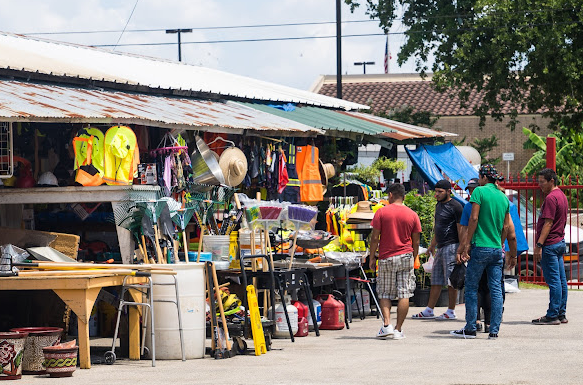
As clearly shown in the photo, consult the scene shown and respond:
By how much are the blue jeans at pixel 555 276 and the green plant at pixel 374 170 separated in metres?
6.88

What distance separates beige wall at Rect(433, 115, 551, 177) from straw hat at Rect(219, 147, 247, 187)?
98.1ft

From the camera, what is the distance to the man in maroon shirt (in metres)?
13.4

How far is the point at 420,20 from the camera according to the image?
99.0 ft

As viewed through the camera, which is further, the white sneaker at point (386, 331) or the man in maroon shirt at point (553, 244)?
the man in maroon shirt at point (553, 244)

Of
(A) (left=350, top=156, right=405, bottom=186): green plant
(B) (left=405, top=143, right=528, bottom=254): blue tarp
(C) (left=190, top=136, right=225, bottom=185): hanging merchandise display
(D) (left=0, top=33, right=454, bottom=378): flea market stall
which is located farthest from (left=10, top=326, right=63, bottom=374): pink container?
(B) (left=405, top=143, right=528, bottom=254): blue tarp

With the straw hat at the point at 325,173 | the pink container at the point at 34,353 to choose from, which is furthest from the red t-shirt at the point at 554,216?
the pink container at the point at 34,353

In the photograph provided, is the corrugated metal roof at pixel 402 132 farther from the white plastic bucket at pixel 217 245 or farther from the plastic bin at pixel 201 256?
the plastic bin at pixel 201 256

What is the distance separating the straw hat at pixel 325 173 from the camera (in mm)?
18500

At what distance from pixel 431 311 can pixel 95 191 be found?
5162 mm

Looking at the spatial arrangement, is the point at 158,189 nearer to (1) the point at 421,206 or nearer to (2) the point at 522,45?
(1) the point at 421,206

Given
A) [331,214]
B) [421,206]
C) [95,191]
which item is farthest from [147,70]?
[95,191]

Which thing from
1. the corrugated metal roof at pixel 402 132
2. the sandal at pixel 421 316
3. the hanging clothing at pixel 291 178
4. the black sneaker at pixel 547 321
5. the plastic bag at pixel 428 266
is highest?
the corrugated metal roof at pixel 402 132

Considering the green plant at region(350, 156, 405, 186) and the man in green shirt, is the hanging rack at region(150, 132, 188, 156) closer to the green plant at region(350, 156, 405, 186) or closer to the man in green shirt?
the man in green shirt

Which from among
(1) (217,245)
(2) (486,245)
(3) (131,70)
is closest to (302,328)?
(1) (217,245)
